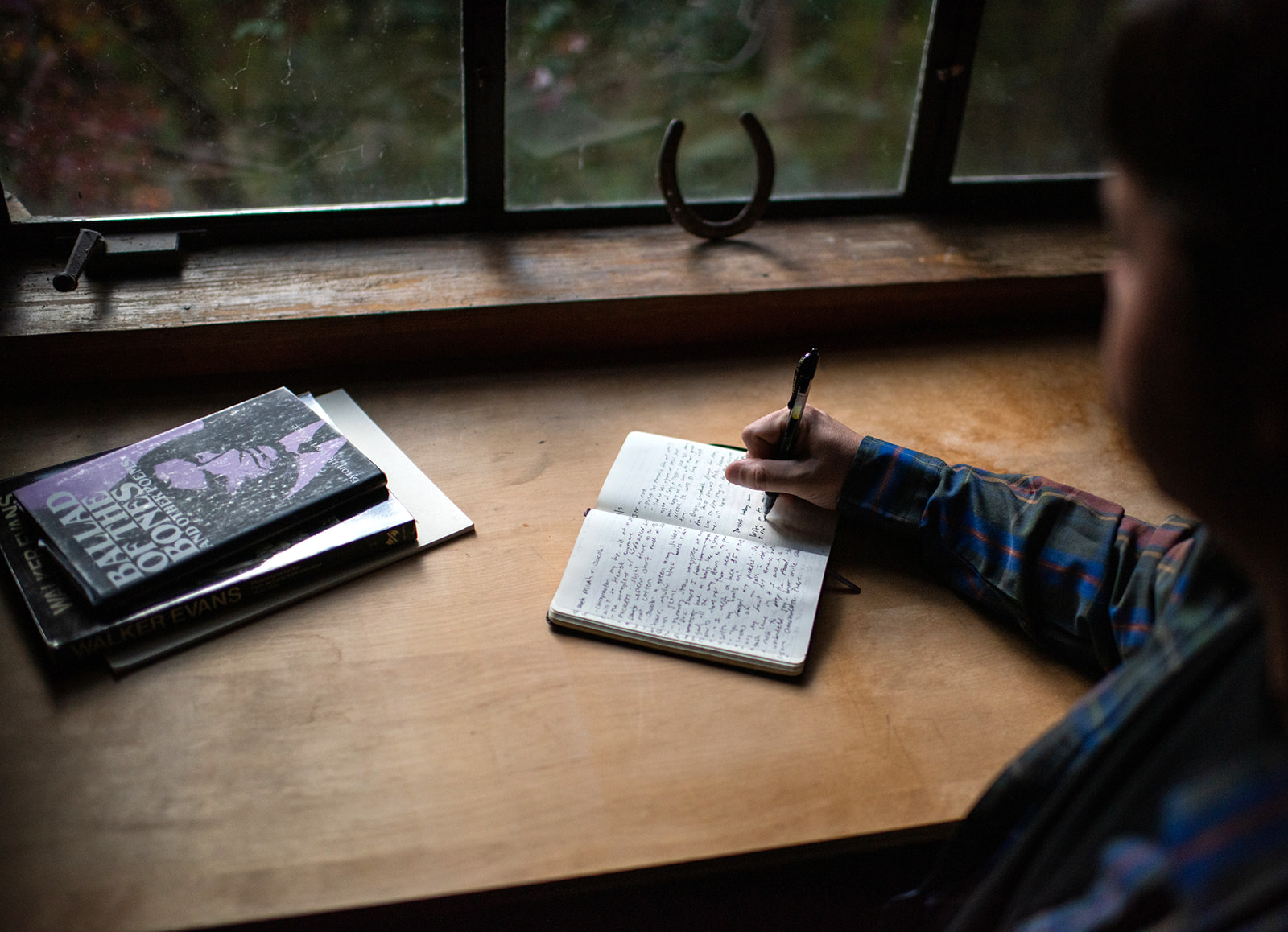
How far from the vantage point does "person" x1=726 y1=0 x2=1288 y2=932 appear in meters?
0.50

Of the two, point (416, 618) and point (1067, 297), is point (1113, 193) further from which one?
point (1067, 297)

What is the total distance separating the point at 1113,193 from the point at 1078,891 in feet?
1.42

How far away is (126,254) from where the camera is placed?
1.27 metres

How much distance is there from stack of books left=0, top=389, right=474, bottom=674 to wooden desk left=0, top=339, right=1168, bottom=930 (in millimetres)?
29

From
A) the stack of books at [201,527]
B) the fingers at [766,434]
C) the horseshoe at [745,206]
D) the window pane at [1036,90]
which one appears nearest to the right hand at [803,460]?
the fingers at [766,434]

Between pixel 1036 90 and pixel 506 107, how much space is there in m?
0.84

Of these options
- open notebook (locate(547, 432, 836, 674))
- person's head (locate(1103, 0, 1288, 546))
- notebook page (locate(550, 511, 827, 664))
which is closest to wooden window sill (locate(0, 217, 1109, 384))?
open notebook (locate(547, 432, 836, 674))

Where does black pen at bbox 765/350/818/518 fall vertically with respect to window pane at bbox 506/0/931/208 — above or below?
below

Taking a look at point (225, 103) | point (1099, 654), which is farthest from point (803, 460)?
point (225, 103)

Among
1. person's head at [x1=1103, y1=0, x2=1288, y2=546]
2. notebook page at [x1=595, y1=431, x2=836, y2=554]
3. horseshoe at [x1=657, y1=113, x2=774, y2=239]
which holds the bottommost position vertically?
notebook page at [x1=595, y1=431, x2=836, y2=554]

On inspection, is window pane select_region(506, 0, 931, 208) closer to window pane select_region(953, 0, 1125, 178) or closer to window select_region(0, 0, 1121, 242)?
window select_region(0, 0, 1121, 242)

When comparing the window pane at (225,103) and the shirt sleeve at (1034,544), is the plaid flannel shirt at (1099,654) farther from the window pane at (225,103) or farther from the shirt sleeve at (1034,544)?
the window pane at (225,103)

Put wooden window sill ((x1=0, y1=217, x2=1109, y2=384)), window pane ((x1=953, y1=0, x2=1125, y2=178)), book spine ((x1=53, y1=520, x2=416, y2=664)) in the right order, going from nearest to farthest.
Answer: book spine ((x1=53, y1=520, x2=416, y2=664)) < wooden window sill ((x1=0, y1=217, x2=1109, y2=384)) < window pane ((x1=953, y1=0, x2=1125, y2=178))

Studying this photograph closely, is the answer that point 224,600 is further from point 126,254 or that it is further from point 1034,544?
point 1034,544
